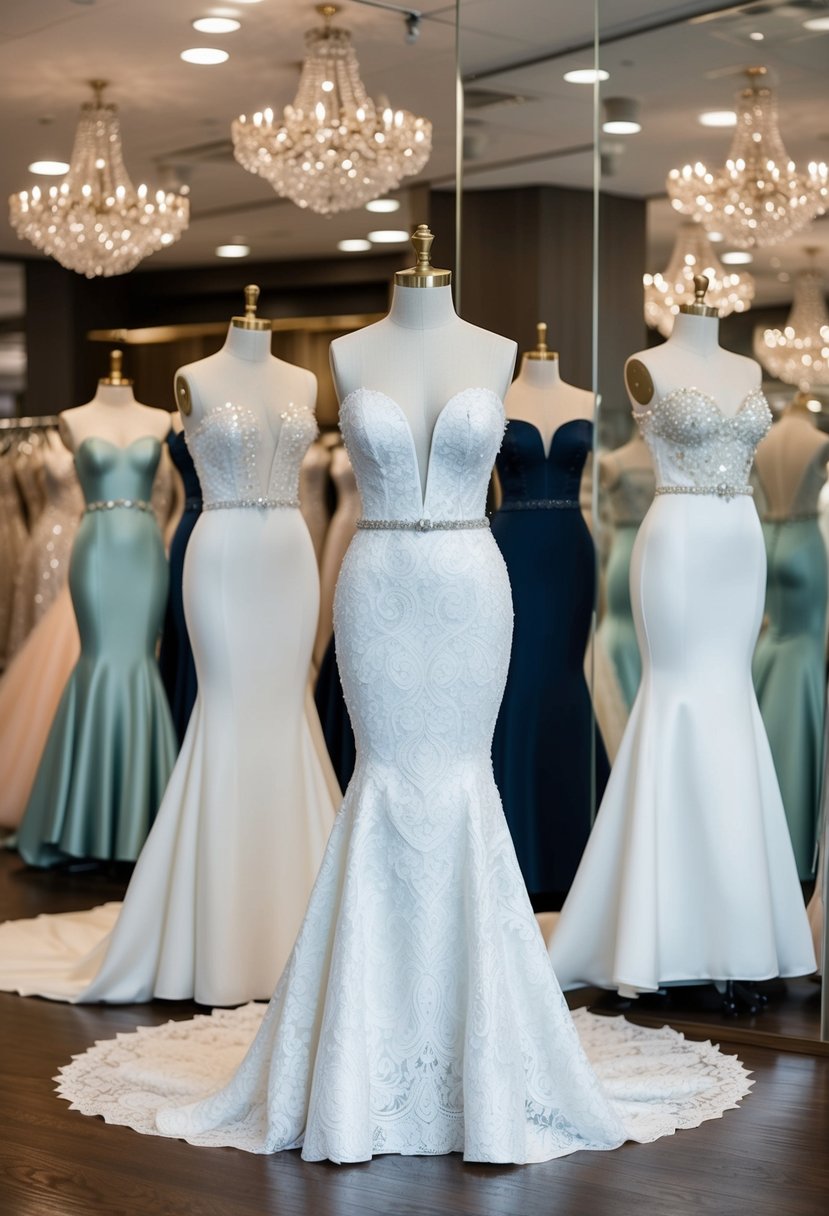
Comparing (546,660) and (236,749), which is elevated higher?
(546,660)

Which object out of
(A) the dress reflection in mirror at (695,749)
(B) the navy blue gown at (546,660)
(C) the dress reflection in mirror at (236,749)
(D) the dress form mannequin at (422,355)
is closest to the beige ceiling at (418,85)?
(A) the dress reflection in mirror at (695,749)

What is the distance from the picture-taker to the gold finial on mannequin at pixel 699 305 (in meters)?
4.41

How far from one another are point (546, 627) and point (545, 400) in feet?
2.40

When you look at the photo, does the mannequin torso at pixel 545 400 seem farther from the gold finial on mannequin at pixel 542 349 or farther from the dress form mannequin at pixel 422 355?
the dress form mannequin at pixel 422 355

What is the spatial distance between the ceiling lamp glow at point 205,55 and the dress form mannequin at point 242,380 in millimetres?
1939

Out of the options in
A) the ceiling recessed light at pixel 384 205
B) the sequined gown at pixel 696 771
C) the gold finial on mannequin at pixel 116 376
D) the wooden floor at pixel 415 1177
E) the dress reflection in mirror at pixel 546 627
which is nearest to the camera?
the wooden floor at pixel 415 1177

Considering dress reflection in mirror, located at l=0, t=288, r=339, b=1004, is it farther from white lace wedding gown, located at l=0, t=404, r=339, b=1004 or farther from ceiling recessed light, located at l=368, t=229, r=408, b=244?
ceiling recessed light, located at l=368, t=229, r=408, b=244

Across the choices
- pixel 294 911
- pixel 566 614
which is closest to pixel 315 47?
pixel 566 614

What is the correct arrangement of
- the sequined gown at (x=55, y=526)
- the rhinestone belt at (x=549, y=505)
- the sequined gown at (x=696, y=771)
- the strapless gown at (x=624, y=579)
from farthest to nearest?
the sequined gown at (x=55, y=526), the rhinestone belt at (x=549, y=505), the strapless gown at (x=624, y=579), the sequined gown at (x=696, y=771)

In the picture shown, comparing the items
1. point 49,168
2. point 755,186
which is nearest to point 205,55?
point 49,168

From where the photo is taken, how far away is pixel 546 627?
5.34 meters

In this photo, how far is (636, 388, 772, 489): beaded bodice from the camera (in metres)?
4.30

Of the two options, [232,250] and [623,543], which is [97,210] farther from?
[623,543]

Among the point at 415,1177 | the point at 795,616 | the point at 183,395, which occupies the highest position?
the point at 183,395
